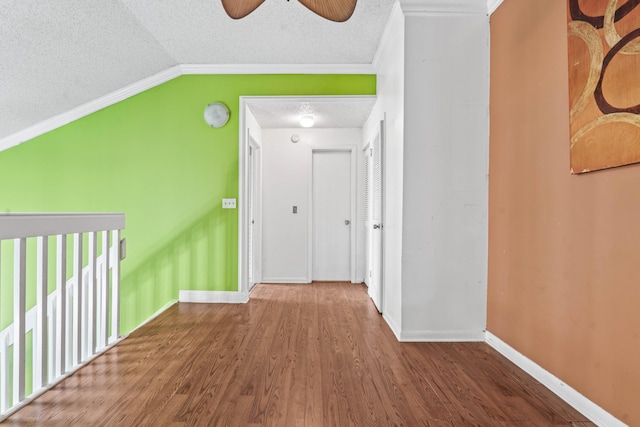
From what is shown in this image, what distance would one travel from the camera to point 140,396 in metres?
1.90

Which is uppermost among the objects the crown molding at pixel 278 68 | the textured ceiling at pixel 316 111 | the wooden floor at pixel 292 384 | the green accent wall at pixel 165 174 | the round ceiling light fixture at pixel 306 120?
the crown molding at pixel 278 68

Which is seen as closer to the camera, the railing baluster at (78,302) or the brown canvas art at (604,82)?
the brown canvas art at (604,82)

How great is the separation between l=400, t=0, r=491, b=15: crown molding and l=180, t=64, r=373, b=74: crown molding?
1.25 metres

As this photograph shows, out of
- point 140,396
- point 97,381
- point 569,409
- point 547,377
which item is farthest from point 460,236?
point 97,381

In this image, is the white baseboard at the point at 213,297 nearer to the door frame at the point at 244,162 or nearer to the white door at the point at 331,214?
the door frame at the point at 244,162

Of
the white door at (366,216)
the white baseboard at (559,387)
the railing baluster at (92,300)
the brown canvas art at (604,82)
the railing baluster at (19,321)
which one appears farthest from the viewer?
the white door at (366,216)

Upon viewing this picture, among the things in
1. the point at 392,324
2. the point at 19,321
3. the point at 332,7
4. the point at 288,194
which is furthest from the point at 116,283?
the point at 288,194

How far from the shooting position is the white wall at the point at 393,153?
2.82m

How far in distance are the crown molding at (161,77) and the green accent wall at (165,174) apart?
0.06 metres

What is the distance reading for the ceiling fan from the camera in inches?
59.4

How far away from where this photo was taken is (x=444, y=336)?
2760 mm

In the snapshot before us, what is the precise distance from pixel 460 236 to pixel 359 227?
251cm

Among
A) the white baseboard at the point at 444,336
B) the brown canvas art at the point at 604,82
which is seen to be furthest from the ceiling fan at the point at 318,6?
the white baseboard at the point at 444,336

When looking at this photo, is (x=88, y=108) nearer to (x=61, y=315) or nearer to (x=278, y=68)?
(x=278, y=68)
